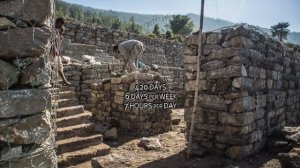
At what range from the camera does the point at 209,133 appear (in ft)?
17.2

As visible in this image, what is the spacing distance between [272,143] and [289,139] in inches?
13.3

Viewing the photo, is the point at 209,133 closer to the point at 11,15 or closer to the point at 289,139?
the point at 289,139

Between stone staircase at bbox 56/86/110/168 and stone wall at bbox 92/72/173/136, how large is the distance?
132cm

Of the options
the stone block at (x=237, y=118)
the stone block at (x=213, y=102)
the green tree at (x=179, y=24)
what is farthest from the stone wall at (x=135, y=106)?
the green tree at (x=179, y=24)

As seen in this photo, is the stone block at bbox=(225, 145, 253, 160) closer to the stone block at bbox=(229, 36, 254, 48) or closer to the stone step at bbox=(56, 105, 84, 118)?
the stone block at bbox=(229, 36, 254, 48)

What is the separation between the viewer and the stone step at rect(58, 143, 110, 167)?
489 cm

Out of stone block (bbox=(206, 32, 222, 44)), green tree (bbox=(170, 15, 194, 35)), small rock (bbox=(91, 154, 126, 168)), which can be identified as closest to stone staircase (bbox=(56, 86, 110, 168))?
small rock (bbox=(91, 154, 126, 168))

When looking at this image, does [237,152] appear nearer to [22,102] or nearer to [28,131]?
[28,131]

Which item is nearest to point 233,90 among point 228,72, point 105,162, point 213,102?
point 228,72

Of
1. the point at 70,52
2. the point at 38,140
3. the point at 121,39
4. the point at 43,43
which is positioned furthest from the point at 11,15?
the point at 121,39

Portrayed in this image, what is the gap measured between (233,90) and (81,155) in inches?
111

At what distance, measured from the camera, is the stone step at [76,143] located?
5104 millimetres

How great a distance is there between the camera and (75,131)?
18.2 feet

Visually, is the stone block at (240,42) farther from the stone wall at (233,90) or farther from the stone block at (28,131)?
the stone block at (28,131)
